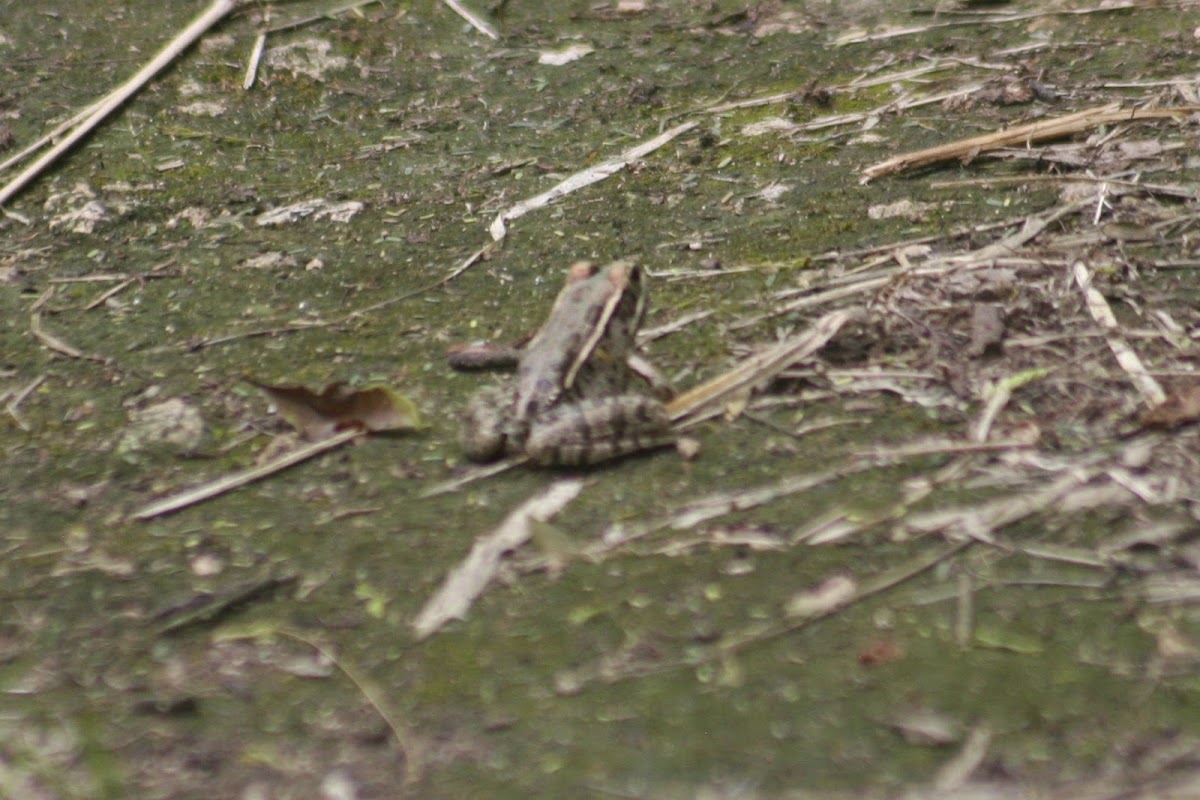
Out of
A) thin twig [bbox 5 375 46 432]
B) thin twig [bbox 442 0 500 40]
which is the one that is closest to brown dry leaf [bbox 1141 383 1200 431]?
thin twig [bbox 5 375 46 432]

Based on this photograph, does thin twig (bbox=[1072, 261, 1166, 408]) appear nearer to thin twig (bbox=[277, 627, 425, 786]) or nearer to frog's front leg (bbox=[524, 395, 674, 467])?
frog's front leg (bbox=[524, 395, 674, 467])

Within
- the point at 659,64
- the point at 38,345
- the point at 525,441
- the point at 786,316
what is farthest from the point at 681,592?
the point at 659,64

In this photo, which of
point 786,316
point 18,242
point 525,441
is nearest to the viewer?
point 525,441

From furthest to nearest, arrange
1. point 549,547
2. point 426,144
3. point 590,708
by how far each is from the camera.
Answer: point 426,144 < point 549,547 < point 590,708

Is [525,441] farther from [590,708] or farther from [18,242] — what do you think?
[18,242]

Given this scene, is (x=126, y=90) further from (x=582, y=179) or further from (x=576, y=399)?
(x=576, y=399)

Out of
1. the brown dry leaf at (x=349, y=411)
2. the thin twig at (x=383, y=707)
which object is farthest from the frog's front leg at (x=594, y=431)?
the thin twig at (x=383, y=707)
